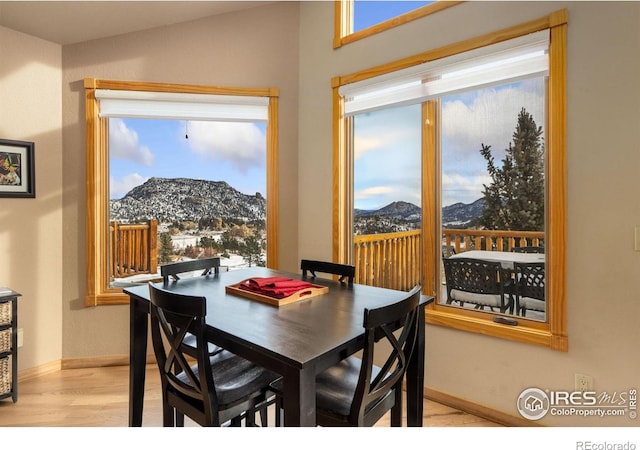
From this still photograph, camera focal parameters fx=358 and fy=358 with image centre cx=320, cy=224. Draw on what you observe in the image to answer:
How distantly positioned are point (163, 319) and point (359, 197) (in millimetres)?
1860

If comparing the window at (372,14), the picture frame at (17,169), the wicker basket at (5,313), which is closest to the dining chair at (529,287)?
the window at (372,14)

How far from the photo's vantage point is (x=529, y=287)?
216cm

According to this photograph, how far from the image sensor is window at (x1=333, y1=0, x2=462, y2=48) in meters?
2.44

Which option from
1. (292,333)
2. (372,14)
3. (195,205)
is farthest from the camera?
(195,205)

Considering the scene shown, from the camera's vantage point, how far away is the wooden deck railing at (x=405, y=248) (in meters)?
2.25

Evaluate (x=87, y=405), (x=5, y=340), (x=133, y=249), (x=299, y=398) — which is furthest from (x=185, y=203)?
(x=299, y=398)

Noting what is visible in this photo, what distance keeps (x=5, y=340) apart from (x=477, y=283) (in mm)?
3100

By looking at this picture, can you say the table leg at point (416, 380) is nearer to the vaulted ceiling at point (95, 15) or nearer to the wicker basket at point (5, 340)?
the wicker basket at point (5, 340)

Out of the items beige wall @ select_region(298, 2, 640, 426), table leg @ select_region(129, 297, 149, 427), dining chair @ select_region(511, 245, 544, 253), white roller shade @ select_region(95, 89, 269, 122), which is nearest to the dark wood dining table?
table leg @ select_region(129, 297, 149, 427)

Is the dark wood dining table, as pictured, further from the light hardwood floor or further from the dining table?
the dining table

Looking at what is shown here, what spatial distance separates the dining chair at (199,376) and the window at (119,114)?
5.37 ft

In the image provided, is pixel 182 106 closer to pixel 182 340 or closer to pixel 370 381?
pixel 182 340

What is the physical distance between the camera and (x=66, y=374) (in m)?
A: 2.79

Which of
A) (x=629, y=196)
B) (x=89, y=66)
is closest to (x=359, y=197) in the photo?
(x=629, y=196)
